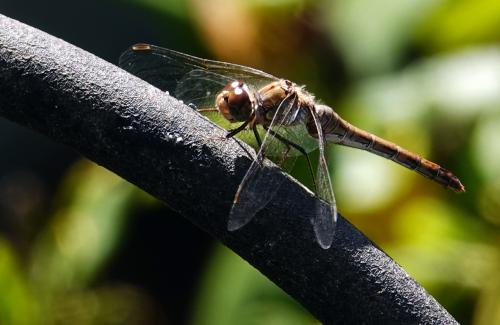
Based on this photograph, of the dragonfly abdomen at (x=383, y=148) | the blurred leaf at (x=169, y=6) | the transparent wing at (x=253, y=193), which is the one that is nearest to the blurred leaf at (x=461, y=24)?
the blurred leaf at (x=169, y=6)

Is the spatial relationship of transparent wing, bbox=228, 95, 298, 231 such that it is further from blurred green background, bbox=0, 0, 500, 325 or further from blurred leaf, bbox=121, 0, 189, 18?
blurred leaf, bbox=121, 0, 189, 18

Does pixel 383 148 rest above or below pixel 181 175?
above

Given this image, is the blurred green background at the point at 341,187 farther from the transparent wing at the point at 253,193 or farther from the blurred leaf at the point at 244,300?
the transparent wing at the point at 253,193

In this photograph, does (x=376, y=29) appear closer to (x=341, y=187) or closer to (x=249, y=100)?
(x=341, y=187)

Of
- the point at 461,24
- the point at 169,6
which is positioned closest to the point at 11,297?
the point at 169,6

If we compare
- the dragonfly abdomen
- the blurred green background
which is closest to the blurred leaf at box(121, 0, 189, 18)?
the blurred green background
